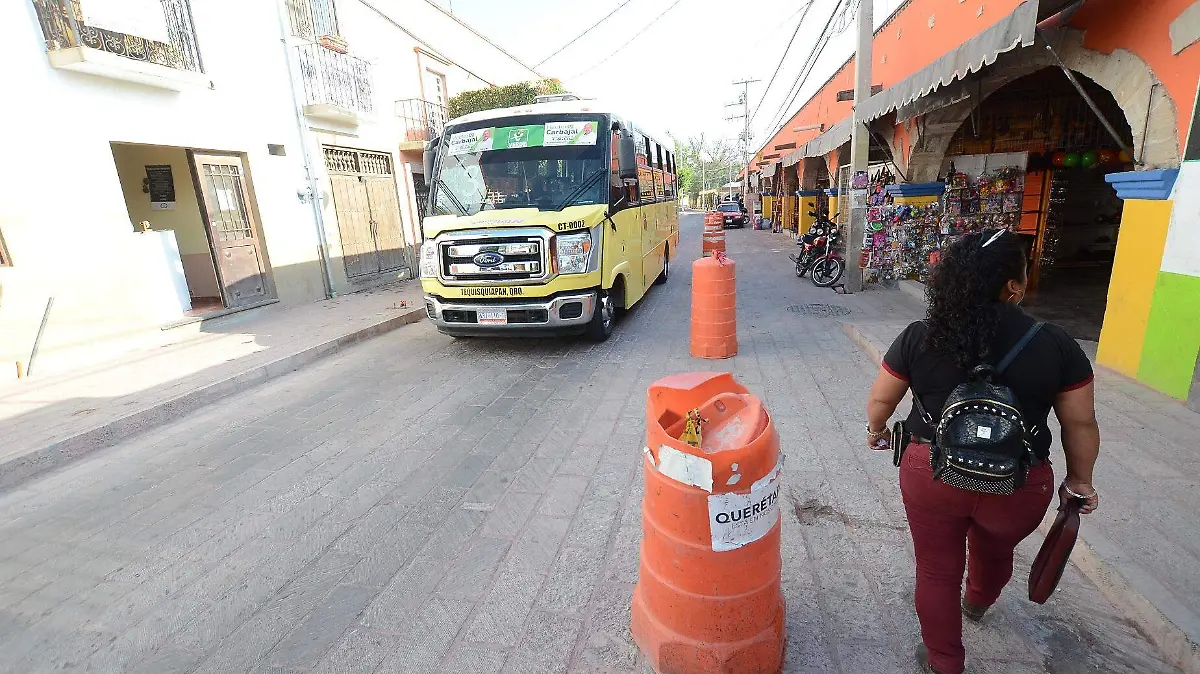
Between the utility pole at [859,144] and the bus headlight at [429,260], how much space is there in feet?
22.7

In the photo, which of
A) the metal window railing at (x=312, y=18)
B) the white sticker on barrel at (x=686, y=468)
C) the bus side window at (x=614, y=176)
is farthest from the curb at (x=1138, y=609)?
the metal window railing at (x=312, y=18)

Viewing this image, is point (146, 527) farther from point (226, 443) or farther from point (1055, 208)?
point (1055, 208)

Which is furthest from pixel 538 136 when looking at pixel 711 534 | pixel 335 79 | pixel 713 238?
pixel 713 238

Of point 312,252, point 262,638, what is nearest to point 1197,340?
point 262,638

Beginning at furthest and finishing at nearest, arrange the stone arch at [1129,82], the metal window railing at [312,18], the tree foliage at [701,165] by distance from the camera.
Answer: the tree foliage at [701,165]
the metal window railing at [312,18]
the stone arch at [1129,82]

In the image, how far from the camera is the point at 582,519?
10.6 feet

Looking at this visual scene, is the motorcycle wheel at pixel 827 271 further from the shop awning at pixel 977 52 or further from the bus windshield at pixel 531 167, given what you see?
the bus windshield at pixel 531 167

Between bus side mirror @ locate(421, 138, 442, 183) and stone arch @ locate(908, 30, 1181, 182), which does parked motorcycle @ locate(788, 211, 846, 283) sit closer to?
stone arch @ locate(908, 30, 1181, 182)

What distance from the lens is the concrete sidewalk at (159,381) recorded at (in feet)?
15.0

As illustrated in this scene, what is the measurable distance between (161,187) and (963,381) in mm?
13272

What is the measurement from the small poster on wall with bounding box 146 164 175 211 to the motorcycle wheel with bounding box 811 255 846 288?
41.9 feet

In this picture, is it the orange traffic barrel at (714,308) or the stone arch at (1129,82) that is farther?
the orange traffic barrel at (714,308)

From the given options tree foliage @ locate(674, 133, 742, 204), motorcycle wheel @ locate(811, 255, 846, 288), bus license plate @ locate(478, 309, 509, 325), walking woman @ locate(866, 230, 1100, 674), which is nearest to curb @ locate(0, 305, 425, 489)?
bus license plate @ locate(478, 309, 509, 325)

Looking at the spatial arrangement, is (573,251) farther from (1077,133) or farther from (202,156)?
(1077,133)
